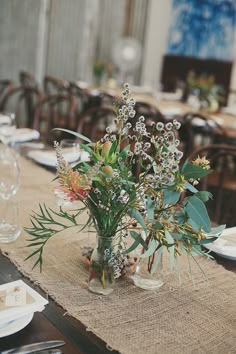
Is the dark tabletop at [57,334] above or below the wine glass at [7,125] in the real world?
below

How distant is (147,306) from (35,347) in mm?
312

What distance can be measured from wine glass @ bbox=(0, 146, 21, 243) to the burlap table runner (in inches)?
1.4

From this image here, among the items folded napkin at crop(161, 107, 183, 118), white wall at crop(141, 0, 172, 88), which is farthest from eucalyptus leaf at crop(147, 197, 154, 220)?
white wall at crop(141, 0, 172, 88)

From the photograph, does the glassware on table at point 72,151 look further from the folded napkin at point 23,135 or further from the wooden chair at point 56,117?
the wooden chair at point 56,117

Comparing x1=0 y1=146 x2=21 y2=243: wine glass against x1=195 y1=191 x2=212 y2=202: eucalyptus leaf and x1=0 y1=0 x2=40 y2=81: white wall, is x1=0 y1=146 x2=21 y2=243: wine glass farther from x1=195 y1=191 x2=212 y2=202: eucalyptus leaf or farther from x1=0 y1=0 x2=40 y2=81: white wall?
x1=0 y1=0 x2=40 y2=81: white wall

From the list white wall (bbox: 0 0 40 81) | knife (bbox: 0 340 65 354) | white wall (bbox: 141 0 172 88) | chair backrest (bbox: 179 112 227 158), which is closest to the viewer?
knife (bbox: 0 340 65 354)

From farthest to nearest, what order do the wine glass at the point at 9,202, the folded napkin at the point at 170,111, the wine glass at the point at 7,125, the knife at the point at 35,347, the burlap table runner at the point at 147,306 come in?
the folded napkin at the point at 170,111, the wine glass at the point at 7,125, the wine glass at the point at 9,202, the burlap table runner at the point at 147,306, the knife at the point at 35,347

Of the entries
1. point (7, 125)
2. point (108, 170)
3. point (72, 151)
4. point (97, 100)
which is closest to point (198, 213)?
point (108, 170)

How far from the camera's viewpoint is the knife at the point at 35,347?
958 millimetres

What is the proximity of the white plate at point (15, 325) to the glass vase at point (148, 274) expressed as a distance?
31 cm

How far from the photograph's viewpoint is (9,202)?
1.69 metres

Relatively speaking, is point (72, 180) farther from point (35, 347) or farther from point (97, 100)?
point (97, 100)

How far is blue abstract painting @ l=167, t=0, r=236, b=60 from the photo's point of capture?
7594mm

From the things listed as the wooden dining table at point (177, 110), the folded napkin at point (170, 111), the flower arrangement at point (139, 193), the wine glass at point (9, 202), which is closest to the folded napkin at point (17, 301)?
the flower arrangement at point (139, 193)
